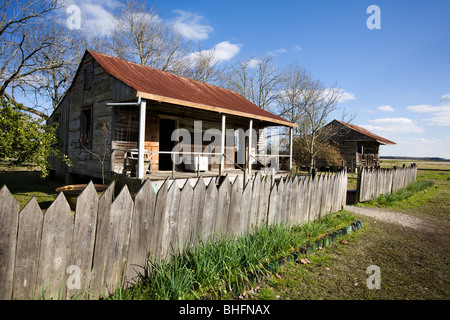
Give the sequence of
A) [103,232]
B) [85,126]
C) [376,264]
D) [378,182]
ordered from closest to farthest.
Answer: [103,232] < [376,264] < [85,126] < [378,182]

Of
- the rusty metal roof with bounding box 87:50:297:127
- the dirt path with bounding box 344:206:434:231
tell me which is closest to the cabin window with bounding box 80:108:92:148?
the rusty metal roof with bounding box 87:50:297:127

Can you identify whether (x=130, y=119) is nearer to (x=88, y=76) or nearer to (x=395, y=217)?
(x=88, y=76)

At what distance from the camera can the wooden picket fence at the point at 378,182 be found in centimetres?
1068

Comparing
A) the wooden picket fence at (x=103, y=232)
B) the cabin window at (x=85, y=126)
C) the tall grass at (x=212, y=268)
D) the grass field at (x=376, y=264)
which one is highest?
the cabin window at (x=85, y=126)

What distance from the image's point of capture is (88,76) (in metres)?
11.8

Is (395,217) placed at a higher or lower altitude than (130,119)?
lower

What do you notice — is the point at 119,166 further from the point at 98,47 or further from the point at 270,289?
the point at 98,47

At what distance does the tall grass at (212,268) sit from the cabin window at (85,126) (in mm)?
9720

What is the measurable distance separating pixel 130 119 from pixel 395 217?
33.9 ft

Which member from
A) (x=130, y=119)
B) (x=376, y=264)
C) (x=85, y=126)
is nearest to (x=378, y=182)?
(x=376, y=264)

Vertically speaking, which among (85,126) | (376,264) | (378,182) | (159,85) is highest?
(159,85)

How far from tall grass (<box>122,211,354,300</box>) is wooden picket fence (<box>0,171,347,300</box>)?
188 mm

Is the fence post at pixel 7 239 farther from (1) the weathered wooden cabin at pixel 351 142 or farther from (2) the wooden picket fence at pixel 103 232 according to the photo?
(1) the weathered wooden cabin at pixel 351 142

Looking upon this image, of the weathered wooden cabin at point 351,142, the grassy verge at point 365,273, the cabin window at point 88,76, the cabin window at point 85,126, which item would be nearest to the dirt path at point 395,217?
the grassy verge at point 365,273
